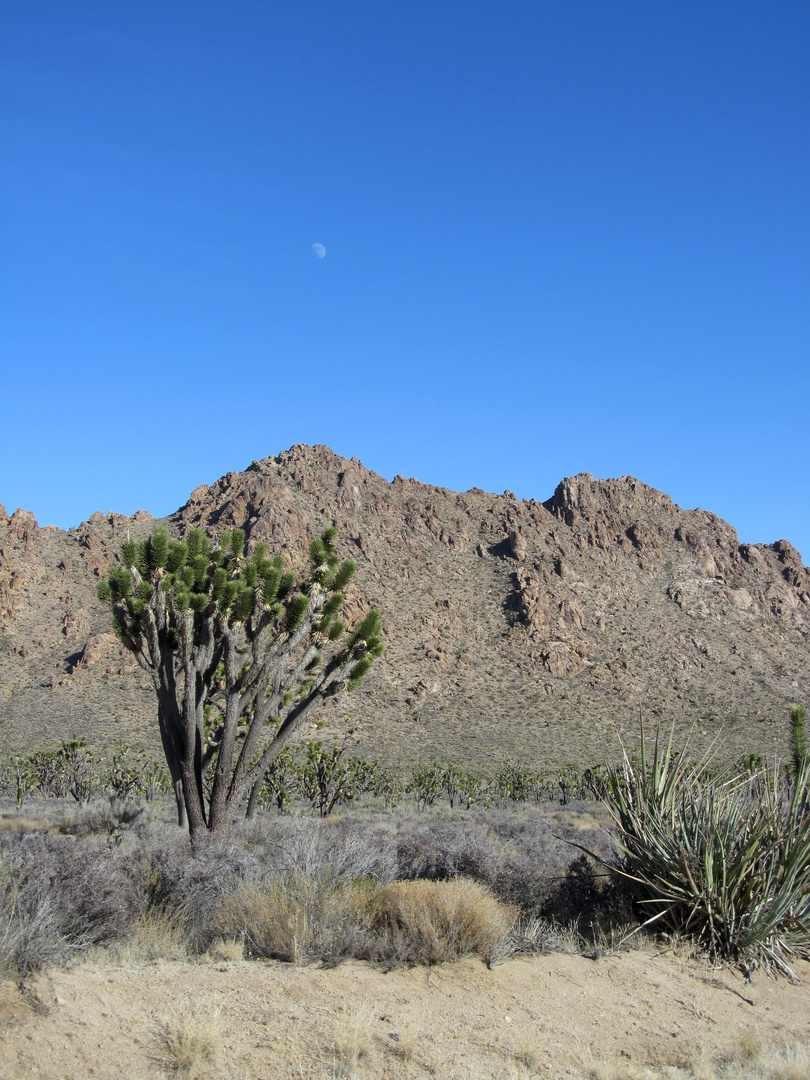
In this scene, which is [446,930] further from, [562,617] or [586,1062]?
[562,617]

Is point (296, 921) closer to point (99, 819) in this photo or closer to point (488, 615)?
point (99, 819)

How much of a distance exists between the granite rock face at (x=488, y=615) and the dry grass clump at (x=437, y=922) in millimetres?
32253

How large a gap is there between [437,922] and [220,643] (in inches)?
267

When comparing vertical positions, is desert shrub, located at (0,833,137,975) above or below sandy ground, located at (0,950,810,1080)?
above

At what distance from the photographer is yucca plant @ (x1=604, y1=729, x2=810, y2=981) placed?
6.69 m

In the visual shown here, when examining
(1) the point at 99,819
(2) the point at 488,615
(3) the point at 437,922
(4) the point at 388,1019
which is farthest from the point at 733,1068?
(2) the point at 488,615

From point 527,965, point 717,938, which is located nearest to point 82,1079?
point 527,965

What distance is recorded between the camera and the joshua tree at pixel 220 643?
10.9m

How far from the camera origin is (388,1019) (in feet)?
16.5

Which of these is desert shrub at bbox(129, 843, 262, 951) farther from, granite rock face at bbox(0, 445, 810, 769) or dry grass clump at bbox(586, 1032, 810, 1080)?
granite rock face at bbox(0, 445, 810, 769)

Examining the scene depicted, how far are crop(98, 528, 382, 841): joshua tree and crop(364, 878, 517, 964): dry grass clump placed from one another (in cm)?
446

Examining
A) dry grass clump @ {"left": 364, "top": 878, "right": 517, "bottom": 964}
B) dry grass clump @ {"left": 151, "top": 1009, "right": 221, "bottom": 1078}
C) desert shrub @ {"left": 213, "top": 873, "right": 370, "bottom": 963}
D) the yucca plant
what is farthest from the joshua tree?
dry grass clump @ {"left": 151, "top": 1009, "right": 221, "bottom": 1078}

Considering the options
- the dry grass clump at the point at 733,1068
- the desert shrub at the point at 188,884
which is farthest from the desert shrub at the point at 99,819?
the dry grass clump at the point at 733,1068

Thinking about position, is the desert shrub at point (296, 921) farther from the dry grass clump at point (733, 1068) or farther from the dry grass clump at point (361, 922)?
the dry grass clump at point (733, 1068)
